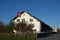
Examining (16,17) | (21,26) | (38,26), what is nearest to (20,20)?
(16,17)

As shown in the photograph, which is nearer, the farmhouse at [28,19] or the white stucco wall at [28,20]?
the white stucco wall at [28,20]

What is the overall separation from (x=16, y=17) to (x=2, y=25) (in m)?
11.7

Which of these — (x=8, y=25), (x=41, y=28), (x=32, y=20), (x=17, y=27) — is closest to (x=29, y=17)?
(x=32, y=20)

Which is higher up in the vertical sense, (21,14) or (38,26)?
(21,14)

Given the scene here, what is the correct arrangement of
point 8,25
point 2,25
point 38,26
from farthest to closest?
point 38,26 → point 2,25 → point 8,25

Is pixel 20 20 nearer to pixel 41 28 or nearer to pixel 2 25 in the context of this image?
pixel 41 28

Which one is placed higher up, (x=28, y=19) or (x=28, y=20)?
(x=28, y=19)

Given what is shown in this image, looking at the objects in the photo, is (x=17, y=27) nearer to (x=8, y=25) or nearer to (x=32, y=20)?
(x=8, y=25)

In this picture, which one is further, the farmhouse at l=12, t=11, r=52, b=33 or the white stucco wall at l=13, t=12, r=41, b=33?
the farmhouse at l=12, t=11, r=52, b=33

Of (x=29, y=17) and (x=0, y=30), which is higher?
(x=29, y=17)

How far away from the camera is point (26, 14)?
61531mm

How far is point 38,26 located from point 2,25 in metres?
13.0

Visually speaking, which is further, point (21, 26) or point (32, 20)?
point (32, 20)

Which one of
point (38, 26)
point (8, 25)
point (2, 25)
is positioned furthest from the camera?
point (38, 26)
